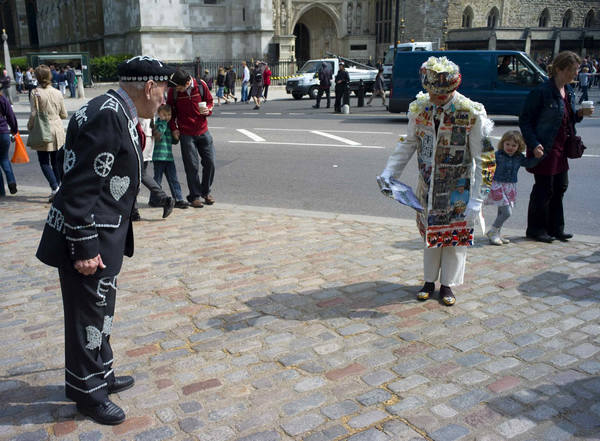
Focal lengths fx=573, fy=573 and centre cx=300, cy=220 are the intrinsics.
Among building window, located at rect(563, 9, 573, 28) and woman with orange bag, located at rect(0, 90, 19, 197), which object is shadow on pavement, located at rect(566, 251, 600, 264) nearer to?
woman with orange bag, located at rect(0, 90, 19, 197)

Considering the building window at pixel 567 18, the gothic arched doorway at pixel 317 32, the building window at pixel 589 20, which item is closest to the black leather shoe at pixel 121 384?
the gothic arched doorway at pixel 317 32

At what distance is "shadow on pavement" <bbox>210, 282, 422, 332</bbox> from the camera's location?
170 inches

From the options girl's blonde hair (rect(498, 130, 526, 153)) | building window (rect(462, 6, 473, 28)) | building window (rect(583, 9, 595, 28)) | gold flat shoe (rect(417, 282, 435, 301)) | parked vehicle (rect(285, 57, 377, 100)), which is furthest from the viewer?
building window (rect(583, 9, 595, 28))

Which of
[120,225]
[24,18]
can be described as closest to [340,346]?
[120,225]

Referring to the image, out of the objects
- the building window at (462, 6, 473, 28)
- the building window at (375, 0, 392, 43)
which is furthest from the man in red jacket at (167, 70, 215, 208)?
the building window at (462, 6, 473, 28)

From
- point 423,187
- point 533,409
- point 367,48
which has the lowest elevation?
point 533,409

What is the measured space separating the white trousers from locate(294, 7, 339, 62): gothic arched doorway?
45683 millimetres

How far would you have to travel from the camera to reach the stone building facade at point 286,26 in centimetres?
3466

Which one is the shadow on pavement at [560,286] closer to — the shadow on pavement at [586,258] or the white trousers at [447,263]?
the shadow on pavement at [586,258]

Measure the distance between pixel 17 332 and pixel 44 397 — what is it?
1.01 meters

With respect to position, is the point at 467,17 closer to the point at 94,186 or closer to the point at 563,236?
the point at 563,236

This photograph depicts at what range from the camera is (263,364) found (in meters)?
3.65

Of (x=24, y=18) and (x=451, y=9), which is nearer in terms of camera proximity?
(x=451, y=9)

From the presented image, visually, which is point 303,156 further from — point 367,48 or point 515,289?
point 367,48
